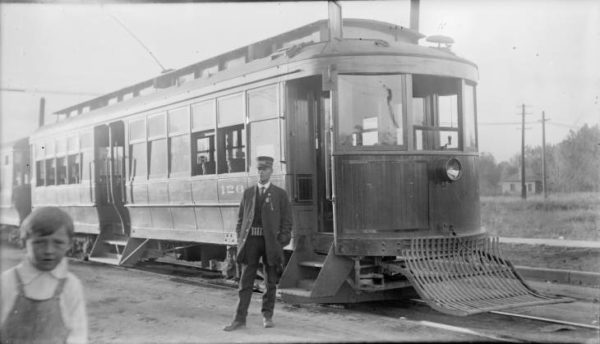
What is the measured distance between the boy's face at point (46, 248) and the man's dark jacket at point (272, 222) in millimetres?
3066

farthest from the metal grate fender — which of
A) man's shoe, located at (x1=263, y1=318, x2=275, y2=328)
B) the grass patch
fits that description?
the grass patch

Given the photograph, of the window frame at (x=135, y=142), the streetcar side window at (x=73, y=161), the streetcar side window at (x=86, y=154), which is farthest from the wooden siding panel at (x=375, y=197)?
the streetcar side window at (x=73, y=161)

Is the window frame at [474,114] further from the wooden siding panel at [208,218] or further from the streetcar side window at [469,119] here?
the wooden siding panel at [208,218]

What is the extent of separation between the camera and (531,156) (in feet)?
116

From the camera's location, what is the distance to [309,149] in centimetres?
720

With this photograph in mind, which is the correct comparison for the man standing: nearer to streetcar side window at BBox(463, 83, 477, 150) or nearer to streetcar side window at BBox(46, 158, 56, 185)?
streetcar side window at BBox(463, 83, 477, 150)

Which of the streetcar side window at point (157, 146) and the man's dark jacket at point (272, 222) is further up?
the streetcar side window at point (157, 146)

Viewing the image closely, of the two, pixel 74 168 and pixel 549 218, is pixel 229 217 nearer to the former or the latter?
pixel 74 168

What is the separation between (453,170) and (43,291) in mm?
4977

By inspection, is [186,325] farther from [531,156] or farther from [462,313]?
[531,156]

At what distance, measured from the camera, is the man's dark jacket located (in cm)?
576

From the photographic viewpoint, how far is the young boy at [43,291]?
276 centimetres

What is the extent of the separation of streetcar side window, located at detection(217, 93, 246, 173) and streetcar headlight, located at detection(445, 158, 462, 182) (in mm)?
2656

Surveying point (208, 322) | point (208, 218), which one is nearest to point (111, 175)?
point (208, 218)
